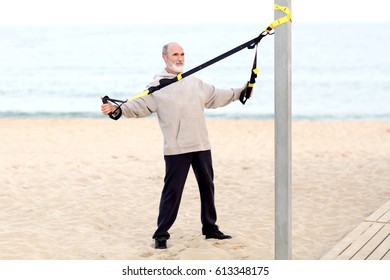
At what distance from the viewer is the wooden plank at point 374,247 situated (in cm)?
452

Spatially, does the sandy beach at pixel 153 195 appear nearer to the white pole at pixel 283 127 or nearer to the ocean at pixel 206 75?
the white pole at pixel 283 127

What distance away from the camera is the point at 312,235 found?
5.54 metres

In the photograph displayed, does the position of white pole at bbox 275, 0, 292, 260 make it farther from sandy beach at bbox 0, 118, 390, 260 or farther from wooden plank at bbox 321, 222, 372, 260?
sandy beach at bbox 0, 118, 390, 260

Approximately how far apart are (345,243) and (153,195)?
282cm

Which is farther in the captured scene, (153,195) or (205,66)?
(153,195)

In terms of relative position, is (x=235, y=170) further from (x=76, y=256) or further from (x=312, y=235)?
(x=76, y=256)

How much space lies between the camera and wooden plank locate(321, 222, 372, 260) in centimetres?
461

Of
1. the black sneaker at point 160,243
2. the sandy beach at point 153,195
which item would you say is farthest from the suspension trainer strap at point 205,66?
the sandy beach at point 153,195

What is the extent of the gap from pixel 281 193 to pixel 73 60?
A: 44.4m

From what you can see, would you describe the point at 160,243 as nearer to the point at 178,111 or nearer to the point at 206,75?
the point at 178,111

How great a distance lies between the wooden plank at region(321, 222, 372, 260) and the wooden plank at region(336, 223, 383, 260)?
3cm

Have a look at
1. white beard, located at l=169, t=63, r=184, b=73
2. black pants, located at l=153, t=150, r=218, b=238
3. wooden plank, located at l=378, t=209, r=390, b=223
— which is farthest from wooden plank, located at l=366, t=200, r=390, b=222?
white beard, located at l=169, t=63, r=184, b=73

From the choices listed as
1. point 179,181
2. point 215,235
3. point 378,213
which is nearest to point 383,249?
point 378,213

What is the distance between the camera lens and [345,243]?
4.91 meters
